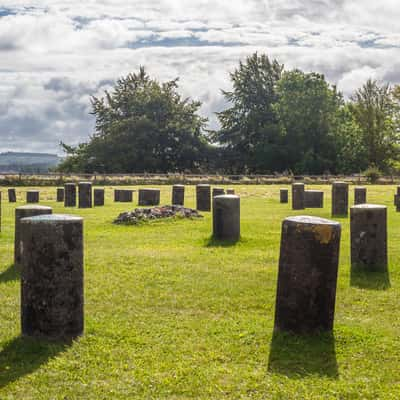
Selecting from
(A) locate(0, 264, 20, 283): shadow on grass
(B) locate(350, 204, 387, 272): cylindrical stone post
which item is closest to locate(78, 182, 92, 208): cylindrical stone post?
(A) locate(0, 264, 20, 283): shadow on grass

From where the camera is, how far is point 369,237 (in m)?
10.9

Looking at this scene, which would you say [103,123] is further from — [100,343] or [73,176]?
[100,343]

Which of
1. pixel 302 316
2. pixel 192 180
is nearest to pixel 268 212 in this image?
pixel 302 316

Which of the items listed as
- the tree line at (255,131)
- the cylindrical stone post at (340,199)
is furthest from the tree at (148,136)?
the cylindrical stone post at (340,199)

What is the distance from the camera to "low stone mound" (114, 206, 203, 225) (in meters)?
18.5

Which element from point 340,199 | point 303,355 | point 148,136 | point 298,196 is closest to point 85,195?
point 298,196

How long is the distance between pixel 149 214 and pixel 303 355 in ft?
41.3

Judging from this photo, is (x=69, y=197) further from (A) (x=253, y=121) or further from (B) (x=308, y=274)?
(A) (x=253, y=121)

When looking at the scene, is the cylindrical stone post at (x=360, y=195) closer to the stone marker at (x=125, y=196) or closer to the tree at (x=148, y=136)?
the stone marker at (x=125, y=196)

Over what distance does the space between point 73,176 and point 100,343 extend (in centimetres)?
4844

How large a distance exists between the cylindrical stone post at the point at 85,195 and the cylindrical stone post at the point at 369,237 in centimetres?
1777

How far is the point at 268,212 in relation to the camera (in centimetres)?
2478

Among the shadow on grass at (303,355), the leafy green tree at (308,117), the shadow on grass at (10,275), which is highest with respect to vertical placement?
the leafy green tree at (308,117)

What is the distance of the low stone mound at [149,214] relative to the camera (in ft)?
60.6
